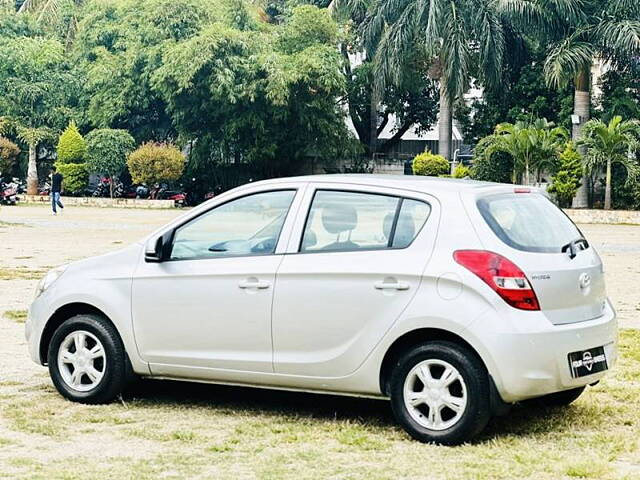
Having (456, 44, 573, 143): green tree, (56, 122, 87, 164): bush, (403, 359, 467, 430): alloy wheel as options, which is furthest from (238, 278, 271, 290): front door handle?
(56, 122, 87, 164): bush

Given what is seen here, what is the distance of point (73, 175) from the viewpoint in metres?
49.5

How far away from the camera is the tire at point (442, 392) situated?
6.55m

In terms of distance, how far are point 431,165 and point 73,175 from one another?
1530 centimetres

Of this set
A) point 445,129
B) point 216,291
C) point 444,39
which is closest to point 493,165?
point 444,39

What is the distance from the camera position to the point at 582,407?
7820 millimetres

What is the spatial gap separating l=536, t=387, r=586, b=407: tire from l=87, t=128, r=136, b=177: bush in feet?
137

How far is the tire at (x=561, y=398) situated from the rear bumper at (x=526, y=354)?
0.92 m

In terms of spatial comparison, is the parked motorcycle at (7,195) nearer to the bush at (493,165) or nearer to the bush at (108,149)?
the bush at (108,149)

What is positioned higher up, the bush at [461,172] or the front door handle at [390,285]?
the bush at [461,172]

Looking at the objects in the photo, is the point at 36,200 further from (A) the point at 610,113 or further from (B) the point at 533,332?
(B) the point at 533,332

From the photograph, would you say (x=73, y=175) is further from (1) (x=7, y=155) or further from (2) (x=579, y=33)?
(2) (x=579, y=33)

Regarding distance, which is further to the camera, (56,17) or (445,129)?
(56,17)

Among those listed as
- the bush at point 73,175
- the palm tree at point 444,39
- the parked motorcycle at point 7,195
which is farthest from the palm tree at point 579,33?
the parked motorcycle at point 7,195

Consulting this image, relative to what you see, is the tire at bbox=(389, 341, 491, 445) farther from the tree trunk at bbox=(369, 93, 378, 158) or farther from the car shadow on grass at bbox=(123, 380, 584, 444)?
the tree trunk at bbox=(369, 93, 378, 158)
